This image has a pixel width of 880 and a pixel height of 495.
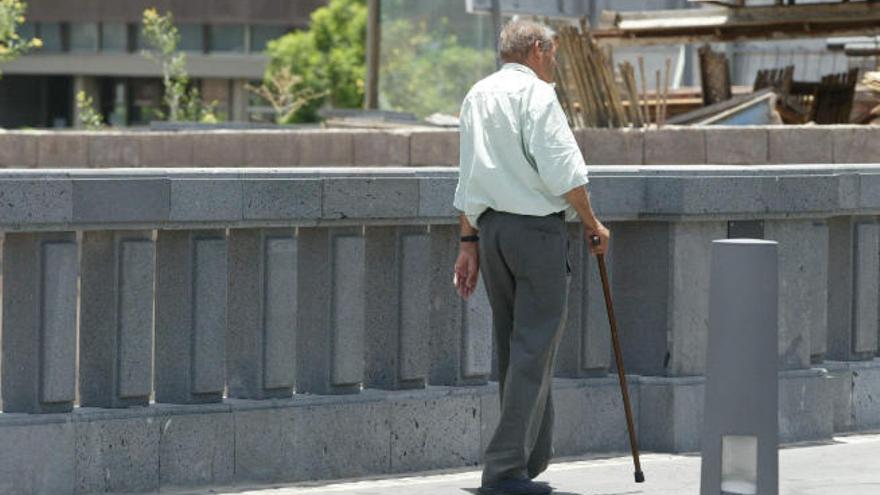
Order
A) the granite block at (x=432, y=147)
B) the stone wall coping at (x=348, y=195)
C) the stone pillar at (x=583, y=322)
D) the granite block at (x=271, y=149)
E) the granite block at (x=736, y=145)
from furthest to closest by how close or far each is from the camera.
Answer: the granite block at (x=271, y=149) < the granite block at (x=432, y=147) < the granite block at (x=736, y=145) < the stone pillar at (x=583, y=322) < the stone wall coping at (x=348, y=195)

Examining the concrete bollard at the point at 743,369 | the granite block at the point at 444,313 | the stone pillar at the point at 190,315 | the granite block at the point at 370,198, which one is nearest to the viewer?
the concrete bollard at the point at 743,369

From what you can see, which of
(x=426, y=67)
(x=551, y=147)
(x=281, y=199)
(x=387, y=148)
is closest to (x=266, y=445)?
(x=281, y=199)

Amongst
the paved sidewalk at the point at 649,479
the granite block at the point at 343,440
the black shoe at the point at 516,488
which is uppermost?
the granite block at the point at 343,440

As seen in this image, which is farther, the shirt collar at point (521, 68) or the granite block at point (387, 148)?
the granite block at point (387, 148)

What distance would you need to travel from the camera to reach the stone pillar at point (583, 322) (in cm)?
970

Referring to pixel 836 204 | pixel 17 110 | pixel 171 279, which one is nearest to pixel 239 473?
pixel 171 279

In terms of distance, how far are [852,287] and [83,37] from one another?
77.4 meters

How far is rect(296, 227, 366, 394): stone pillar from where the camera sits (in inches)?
350

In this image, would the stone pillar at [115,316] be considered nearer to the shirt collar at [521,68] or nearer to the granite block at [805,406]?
the shirt collar at [521,68]

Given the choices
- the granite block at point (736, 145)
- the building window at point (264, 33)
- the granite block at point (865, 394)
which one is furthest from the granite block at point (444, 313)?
the building window at point (264, 33)

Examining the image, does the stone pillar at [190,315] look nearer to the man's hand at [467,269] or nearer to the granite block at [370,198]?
the granite block at [370,198]

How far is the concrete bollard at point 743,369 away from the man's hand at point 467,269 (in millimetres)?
1806

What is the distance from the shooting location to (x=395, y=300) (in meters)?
9.11

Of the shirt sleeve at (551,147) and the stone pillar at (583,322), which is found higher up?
the shirt sleeve at (551,147)
